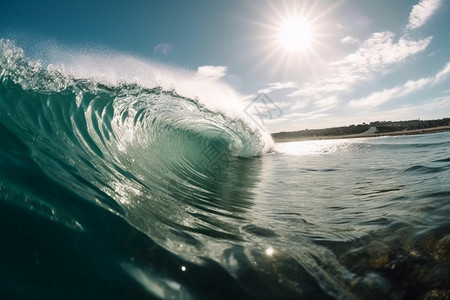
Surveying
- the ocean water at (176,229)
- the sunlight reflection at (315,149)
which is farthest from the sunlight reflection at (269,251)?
the sunlight reflection at (315,149)

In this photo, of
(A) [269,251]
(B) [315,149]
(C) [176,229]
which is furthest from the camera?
(B) [315,149]

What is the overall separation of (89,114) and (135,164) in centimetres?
230

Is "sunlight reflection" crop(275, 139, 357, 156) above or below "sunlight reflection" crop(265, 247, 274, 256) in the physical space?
below

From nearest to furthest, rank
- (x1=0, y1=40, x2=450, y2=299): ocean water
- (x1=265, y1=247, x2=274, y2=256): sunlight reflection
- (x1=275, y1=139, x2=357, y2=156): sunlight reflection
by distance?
1. (x1=0, y1=40, x2=450, y2=299): ocean water
2. (x1=265, y1=247, x2=274, y2=256): sunlight reflection
3. (x1=275, y1=139, x2=357, y2=156): sunlight reflection

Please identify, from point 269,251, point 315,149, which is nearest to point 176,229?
point 269,251

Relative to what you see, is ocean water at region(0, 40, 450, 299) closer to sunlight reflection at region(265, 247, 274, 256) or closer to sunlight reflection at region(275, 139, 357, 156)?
sunlight reflection at region(265, 247, 274, 256)

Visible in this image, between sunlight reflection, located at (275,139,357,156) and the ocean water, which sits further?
sunlight reflection, located at (275,139,357,156)

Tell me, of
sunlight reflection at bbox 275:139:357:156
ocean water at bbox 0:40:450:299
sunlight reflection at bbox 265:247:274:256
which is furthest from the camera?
sunlight reflection at bbox 275:139:357:156

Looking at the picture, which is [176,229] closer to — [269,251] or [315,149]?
[269,251]

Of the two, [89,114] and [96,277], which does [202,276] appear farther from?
[89,114]

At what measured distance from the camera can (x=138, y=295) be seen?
1.74m

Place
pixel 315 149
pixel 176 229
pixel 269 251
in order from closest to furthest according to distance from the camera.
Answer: pixel 269 251 < pixel 176 229 < pixel 315 149

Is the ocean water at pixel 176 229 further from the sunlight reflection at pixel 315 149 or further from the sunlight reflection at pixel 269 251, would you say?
the sunlight reflection at pixel 315 149

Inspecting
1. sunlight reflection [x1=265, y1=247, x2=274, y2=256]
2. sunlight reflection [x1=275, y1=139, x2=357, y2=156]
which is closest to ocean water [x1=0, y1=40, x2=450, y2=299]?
sunlight reflection [x1=265, y1=247, x2=274, y2=256]
